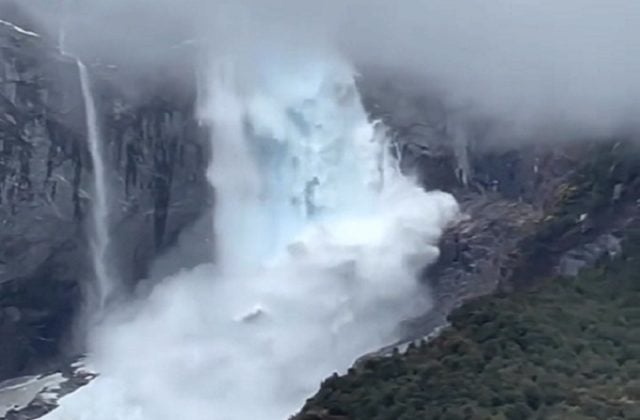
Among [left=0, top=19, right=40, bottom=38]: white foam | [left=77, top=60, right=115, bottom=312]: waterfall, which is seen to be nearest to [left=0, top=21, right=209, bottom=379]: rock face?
[left=0, top=19, right=40, bottom=38]: white foam

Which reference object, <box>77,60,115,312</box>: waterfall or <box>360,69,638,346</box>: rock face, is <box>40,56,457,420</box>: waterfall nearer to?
<box>360,69,638,346</box>: rock face

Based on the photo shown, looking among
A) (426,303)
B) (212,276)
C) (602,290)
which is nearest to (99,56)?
(212,276)

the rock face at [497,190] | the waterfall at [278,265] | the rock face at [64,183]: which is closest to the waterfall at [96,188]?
the rock face at [64,183]

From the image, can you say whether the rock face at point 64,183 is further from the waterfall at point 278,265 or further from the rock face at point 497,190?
the rock face at point 497,190

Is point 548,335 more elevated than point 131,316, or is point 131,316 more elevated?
point 131,316

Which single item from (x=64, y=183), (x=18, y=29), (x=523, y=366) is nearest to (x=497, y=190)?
(x=64, y=183)

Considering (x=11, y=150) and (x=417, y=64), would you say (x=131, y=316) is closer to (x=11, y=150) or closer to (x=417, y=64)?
(x=11, y=150)

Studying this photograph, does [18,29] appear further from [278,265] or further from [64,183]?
[278,265]
